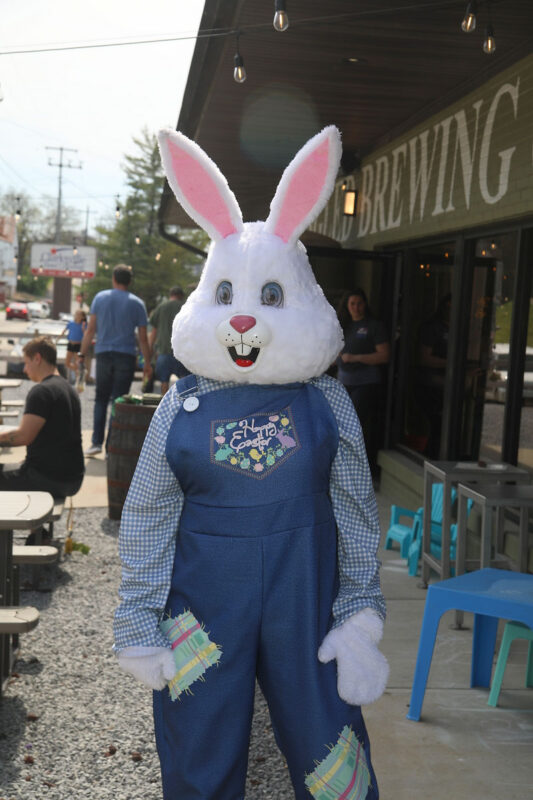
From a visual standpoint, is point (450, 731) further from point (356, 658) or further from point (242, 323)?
point (242, 323)

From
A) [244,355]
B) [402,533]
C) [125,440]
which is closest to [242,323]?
[244,355]

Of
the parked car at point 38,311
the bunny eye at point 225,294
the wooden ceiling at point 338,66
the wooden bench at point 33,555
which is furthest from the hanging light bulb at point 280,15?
the parked car at point 38,311

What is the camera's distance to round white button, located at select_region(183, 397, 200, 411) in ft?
7.80

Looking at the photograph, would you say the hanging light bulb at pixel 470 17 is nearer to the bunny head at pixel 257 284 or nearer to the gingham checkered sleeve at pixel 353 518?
the bunny head at pixel 257 284

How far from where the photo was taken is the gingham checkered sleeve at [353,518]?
7.95 feet

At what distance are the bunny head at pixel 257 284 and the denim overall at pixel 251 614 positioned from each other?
156 millimetres

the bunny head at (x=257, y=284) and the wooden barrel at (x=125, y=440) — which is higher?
the bunny head at (x=257, y=284)

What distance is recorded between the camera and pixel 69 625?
4.80m

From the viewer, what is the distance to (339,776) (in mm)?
2270

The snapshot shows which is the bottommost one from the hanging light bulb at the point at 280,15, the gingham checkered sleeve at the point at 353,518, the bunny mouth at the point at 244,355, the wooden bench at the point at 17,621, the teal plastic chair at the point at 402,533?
the teal plastic chair at the point at 402,533

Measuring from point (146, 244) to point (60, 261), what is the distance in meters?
21.3

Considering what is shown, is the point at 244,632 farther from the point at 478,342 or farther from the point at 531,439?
the point at 478,342

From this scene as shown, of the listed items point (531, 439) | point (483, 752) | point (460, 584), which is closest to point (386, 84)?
point (531, 439)

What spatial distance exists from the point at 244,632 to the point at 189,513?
1.09 ft
